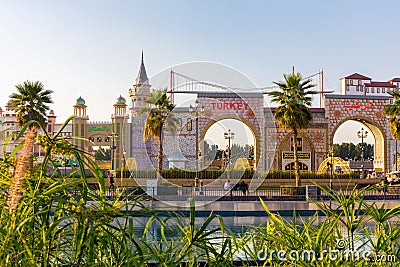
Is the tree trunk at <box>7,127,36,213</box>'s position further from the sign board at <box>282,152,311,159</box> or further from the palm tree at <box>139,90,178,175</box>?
the sign board at <box>282,152,311,159</box>

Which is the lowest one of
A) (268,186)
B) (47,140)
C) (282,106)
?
(268,186)

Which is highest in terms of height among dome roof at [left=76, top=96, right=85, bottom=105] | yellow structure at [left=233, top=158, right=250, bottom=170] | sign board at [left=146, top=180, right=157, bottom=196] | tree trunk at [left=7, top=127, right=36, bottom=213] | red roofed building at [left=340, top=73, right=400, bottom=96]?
red roofed building at [left=340, top=73, right=400, bottom=96]

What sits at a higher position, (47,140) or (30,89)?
(30,89)

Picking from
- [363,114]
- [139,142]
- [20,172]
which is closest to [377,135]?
[363,114]

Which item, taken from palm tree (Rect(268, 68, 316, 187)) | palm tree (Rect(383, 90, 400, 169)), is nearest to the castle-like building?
palm tree (Rect(268, 68, 316, 187))

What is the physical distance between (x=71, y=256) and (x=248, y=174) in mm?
29919

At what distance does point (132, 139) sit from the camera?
23812 mm

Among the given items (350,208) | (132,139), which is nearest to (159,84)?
(132,139)

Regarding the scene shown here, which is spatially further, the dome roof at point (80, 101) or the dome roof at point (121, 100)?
the dome roof at point (121, 100)

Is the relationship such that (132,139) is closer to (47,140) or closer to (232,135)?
(232,135)

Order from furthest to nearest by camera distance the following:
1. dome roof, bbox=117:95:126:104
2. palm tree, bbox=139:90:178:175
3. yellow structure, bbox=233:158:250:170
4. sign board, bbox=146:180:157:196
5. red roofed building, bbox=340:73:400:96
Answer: dome roof, bbox=117:95:126:104 < red roofed building, bbox=340:73:400:96 < yellow structure, bbox=233:158:250:170 < palm tree, bbox=139:90:178:175 < sign board, bbox=146:180:157:196

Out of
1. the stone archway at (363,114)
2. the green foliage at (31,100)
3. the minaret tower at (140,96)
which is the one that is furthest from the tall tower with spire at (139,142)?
the stone archway at (363,114)

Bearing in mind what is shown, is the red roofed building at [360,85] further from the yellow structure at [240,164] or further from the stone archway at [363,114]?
the yellow structure at [240,164]

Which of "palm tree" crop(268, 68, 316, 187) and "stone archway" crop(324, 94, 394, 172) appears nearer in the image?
"palm tree" crop(268, 68, 316, 187)
